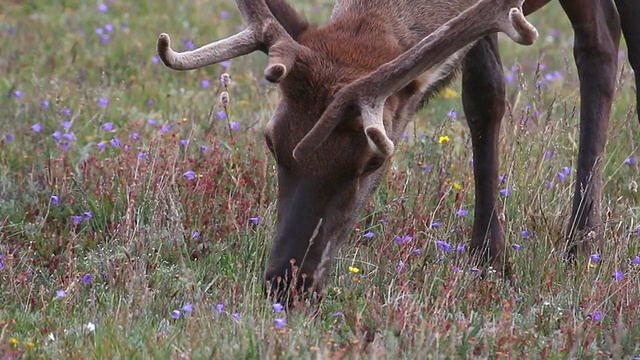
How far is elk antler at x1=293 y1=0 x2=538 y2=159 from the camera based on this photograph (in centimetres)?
466

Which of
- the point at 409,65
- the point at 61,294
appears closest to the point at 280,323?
the point at 61,294

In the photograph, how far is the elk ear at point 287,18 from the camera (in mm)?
5391

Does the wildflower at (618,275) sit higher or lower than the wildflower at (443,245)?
lower

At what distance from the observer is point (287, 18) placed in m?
5.43

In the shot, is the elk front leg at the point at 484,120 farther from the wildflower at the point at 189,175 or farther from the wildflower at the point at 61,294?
the wildflower at the point at 61,294

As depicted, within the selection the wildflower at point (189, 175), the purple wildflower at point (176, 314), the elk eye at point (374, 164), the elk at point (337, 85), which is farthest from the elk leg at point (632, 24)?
the purple wildflower at point (176, 314)

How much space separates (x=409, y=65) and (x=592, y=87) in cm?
202

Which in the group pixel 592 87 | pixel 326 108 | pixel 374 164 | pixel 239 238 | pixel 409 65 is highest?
pixel 409 65

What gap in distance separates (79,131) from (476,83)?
8.90 feet

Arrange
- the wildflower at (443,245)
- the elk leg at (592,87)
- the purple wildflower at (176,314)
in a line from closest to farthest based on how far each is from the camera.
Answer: the purple wildflower at (176,314)
the wildflower at (443,245)
the elk leg at (592,87)

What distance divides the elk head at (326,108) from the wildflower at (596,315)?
3.52 ft

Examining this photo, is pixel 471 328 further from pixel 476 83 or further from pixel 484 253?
pixel 476 83

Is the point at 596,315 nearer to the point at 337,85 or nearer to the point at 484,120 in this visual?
the point at 337,85

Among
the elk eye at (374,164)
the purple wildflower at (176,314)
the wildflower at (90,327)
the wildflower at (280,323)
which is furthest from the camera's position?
the elk eye at (374,164)
